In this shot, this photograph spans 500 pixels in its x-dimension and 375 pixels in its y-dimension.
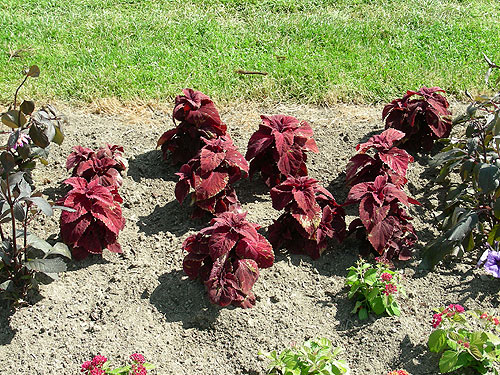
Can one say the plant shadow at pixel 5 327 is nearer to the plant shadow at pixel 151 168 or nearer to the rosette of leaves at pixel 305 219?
the plant shadow at pixel 151 168

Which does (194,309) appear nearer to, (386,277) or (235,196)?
(235,196)

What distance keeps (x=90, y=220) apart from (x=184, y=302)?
0.73 meters

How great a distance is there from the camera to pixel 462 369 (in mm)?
3256

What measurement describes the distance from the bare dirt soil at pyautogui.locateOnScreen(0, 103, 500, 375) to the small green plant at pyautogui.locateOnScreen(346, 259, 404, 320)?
0.21 ft

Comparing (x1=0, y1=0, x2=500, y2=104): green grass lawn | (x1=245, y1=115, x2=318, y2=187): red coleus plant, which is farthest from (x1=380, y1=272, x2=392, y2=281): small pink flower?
(x1=0, y1=0, x2=500, y2=104): green grass lawn

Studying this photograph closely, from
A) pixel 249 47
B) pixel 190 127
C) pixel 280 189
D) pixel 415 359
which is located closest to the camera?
pixel 415 359

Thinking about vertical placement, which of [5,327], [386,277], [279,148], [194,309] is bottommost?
[5,327]

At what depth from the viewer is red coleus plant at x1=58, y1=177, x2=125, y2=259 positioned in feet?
12.8

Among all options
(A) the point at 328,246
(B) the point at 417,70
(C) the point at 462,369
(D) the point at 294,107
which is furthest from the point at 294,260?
(B) the point at 417,70

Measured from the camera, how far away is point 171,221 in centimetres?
440

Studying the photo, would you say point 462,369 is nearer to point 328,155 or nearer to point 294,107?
point 328,155

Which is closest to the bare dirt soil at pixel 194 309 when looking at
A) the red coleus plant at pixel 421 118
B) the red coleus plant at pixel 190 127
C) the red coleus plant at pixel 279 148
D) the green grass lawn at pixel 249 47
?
the red coleus plant at pixel 279 148

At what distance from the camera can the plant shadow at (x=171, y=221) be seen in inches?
170

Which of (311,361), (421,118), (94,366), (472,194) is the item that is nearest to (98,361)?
(94,366)
